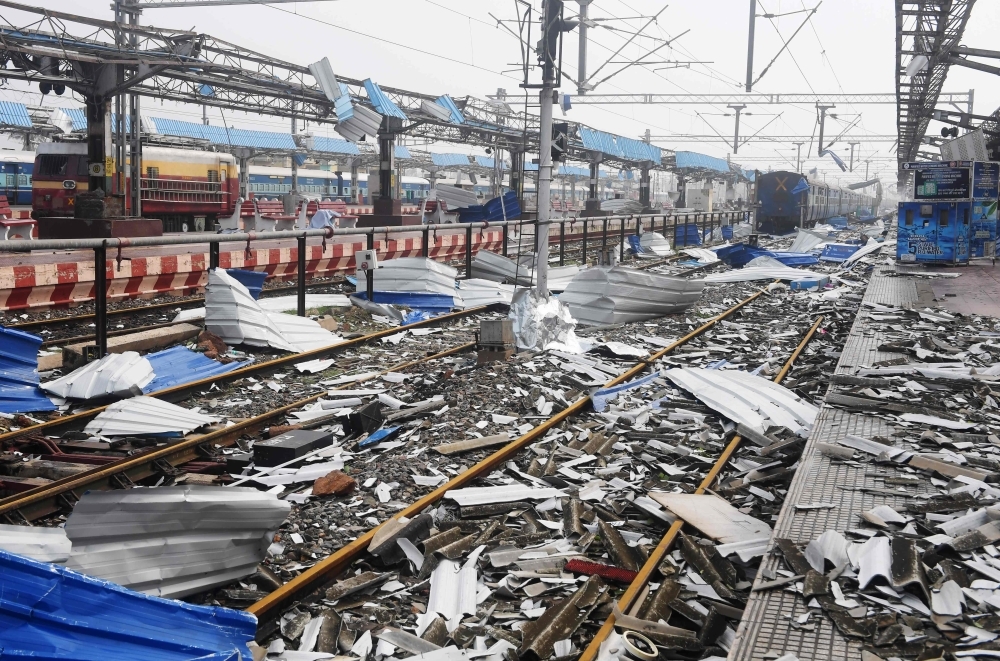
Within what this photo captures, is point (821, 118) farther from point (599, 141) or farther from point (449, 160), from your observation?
point (449, 160)

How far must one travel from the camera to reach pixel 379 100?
3259cm

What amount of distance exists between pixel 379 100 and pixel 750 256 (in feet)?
46.4

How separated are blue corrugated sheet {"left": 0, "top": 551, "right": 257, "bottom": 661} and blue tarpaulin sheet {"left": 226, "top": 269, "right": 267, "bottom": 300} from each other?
10.6 m

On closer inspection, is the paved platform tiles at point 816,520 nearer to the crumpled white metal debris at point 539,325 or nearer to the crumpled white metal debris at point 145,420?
the crumpled white metal debris at point 539,325

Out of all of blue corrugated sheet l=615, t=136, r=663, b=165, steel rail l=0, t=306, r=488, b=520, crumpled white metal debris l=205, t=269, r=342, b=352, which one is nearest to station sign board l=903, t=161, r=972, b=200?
crumpled white metal debris l=205, t=269, r=342, b=352

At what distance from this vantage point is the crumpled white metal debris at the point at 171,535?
15.1ft

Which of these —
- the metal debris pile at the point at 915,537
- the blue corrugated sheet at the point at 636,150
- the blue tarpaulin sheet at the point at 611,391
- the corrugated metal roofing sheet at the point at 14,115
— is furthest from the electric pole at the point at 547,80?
the blue corrugated sheet at the point at 636,150

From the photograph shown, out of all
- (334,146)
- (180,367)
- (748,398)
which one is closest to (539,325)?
(748,398)

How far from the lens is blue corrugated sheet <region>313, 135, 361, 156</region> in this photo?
62344mm

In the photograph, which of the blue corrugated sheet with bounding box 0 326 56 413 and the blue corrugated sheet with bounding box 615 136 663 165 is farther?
the blue corrugated sheet with bounding box 615 136 663 165

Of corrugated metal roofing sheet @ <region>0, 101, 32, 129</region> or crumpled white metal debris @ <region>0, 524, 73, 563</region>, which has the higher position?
corrugated metal roofing sheet @ <region>0, 101, 32, 129</region>

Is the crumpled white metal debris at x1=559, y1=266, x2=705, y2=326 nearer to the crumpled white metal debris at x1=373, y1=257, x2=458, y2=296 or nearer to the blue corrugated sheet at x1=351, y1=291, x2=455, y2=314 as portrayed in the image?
the blue corrugated sheet at x1=351, y1=291, x2=455, y2=314

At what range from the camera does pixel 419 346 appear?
41.5ft

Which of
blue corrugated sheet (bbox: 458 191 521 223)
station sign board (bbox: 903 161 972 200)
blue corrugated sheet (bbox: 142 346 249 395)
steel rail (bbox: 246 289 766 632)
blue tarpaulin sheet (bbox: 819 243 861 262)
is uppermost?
station sign board (bbox: 903 161 972 200)
